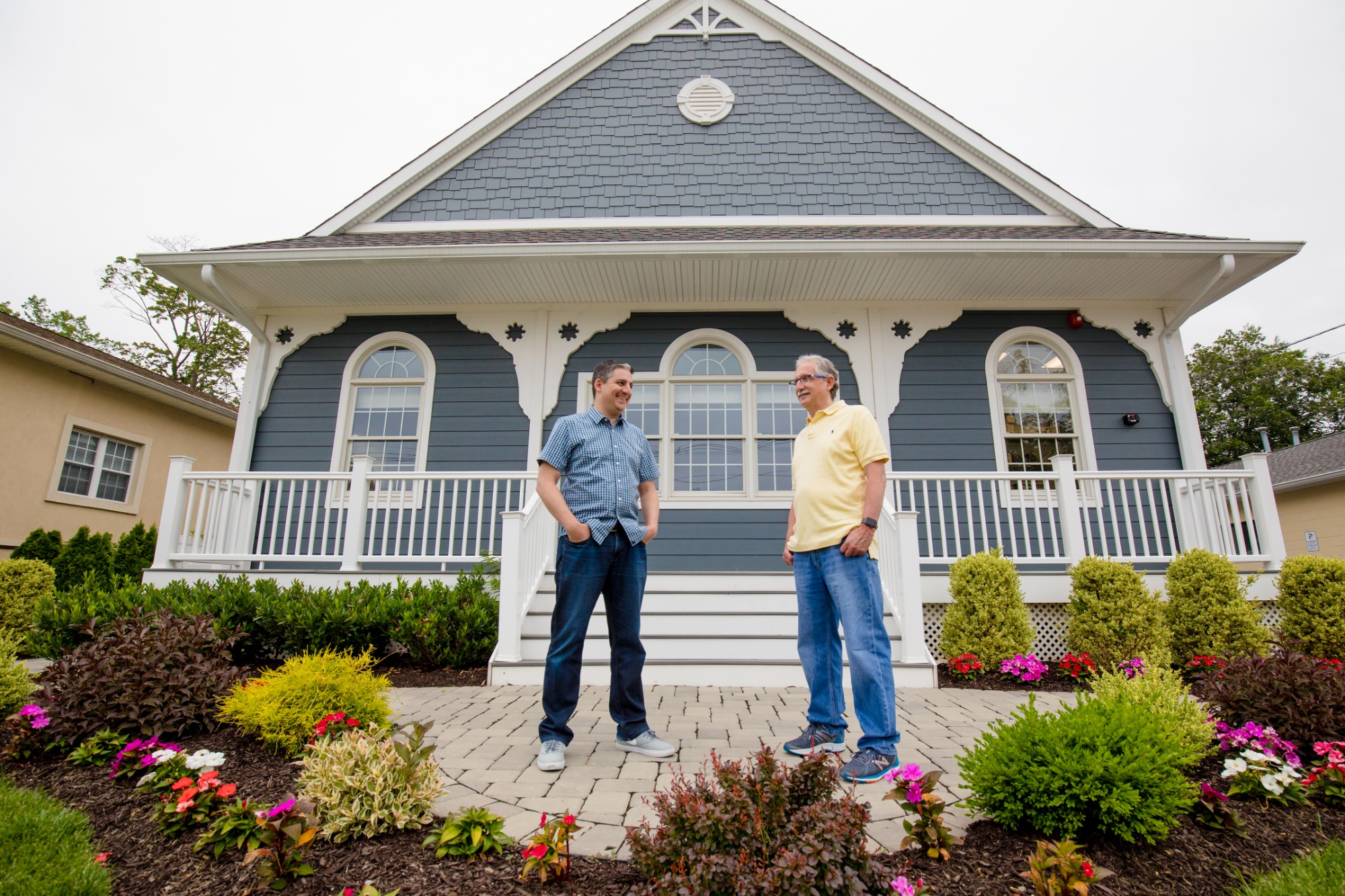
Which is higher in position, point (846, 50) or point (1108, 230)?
point (846, 50)

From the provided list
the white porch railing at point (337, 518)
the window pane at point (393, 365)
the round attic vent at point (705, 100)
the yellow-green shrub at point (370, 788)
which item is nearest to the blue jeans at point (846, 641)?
the yellow-green shrub at point (370, 788)

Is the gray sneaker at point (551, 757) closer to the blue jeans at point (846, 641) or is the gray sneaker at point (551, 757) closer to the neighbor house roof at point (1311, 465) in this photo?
the blue jeans at point (846, 641)

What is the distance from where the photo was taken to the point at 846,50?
7945mm

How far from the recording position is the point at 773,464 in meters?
6.81

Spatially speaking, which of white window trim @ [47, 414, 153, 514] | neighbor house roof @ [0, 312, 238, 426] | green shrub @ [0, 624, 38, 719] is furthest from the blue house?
white window trim @ [47, 414, 153, 514]

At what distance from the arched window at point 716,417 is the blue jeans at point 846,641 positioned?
12.5 ft

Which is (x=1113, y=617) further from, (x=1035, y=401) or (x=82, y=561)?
(x=82, y=561)

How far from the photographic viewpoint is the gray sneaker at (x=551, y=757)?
266 centimetres

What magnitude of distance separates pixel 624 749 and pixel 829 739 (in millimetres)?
923

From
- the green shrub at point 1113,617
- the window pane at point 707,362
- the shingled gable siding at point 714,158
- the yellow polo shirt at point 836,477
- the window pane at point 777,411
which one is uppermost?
the shingled gable siding at point 714,158

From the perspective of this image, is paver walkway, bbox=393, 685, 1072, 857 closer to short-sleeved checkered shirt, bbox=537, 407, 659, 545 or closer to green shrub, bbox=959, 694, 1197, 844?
green shrub, bbox=959, 694, 1197, 844

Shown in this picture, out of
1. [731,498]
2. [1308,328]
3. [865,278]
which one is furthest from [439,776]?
[1308,328]

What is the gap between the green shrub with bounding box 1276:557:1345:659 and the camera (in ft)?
14.8

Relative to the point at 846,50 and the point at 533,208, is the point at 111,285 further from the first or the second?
the point at 846,50
